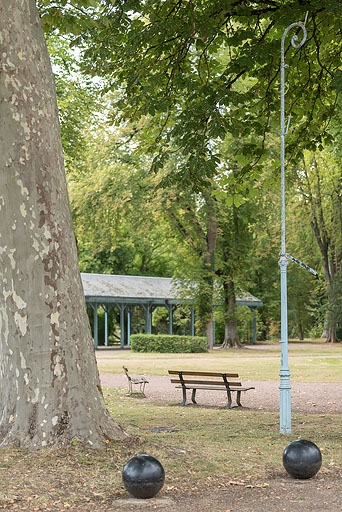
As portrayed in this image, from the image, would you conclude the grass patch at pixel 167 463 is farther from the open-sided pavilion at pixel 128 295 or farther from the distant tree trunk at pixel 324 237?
the distant tree trunk at pixel 324 237

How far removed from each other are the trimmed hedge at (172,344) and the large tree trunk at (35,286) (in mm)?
30523

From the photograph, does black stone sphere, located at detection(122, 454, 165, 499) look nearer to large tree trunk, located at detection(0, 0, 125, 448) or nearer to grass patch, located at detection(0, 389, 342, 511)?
grass patch, located at detection(0, 389, 342, 511)

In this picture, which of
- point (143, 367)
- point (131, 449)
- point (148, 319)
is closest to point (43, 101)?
point (131, 449)

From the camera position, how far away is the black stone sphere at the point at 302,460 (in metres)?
7.78

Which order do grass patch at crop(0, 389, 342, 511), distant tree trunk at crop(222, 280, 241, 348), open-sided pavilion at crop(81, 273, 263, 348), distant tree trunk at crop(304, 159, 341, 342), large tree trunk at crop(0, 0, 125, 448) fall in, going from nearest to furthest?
grass patch at crop(0, 389, 342, 511), large tree trunk at crop(0, 0, 125, 448), open-sided pavilion at crop(81, 273, 263, 348), distant tree trunk at crop(222, 280, 241, 348), distant tree trunk at crop(304, 159, 341, 342)

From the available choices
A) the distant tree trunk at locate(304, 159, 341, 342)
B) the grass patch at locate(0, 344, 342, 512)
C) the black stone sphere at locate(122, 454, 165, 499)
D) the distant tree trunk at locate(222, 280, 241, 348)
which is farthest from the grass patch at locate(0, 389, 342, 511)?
the distant tree trunk at locate(304, 159, 341, 342)

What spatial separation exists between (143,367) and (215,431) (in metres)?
16.8

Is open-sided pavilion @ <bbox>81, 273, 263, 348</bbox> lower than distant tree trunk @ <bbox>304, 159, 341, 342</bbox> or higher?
lower

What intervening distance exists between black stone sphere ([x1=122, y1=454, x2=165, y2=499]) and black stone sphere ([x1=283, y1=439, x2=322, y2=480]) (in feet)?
5.09

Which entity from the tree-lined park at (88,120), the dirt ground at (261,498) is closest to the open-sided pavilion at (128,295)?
the tree-lined park at (88,120)

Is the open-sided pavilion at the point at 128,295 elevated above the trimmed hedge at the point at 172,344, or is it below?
above

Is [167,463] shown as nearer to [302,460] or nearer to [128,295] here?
[302,460]

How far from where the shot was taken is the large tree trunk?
27.5ft

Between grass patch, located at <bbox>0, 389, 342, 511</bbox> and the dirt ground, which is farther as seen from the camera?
grass patch, located at <bbox>0, 389, 342, 511</bbox>
